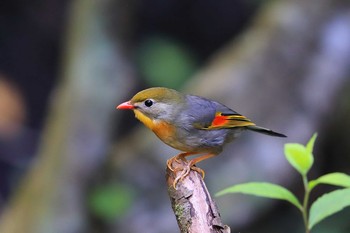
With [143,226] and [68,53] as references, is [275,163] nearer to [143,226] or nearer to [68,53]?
[143,226]

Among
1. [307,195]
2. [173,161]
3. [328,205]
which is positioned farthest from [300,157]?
[173,161]

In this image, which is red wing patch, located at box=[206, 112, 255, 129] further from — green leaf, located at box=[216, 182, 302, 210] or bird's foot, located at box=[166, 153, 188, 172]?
green leaf, located at box=[216, 182, 302, 210]

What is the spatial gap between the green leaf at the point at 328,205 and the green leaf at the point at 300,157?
18cm

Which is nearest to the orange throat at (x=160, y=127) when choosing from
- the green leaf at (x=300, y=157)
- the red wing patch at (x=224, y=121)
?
the red wing patch at (x=224, y=121)

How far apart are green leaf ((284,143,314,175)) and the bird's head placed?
110 centimetres

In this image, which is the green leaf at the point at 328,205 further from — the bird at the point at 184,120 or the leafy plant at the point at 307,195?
the bird at the point at 184,120

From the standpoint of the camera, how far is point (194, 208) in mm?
2549

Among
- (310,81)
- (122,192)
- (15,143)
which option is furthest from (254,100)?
(15,143)

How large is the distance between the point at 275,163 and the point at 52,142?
2.10m

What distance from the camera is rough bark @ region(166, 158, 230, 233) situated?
2.44 m

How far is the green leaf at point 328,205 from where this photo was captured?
86.1 inches

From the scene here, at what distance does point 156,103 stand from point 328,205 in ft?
4.68

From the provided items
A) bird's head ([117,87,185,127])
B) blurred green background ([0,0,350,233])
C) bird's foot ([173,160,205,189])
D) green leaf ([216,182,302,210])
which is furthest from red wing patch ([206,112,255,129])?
blurred green background ([0,0,350,233])

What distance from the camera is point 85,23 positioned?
687 cm
